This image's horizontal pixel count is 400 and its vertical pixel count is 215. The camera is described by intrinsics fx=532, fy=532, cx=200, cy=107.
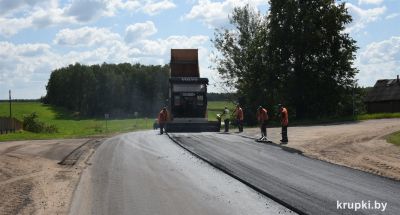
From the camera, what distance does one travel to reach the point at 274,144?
23.8 meters

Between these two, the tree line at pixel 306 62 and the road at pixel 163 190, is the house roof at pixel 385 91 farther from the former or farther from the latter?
the road at pixel 163 190

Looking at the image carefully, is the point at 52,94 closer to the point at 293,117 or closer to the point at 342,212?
the point at 293,117

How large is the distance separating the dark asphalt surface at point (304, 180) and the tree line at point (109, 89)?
106 m

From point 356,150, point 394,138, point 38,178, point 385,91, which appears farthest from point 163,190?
point 385,91

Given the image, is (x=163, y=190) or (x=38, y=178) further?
(x=38, y=178)

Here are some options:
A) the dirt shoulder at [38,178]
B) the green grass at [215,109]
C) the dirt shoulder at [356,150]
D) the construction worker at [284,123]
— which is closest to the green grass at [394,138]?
the dirt shoulder at [356,150]

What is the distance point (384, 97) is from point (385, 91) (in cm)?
123

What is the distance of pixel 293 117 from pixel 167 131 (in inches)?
708

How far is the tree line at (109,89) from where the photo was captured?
12800 centimetres

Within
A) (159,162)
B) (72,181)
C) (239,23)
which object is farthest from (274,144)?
(239,23)

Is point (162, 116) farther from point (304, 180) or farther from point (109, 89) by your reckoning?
point (109, 89)

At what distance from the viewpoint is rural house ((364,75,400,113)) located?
6249 cm

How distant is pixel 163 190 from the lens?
12.8 m

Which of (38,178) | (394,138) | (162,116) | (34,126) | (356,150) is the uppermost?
(162,116)
